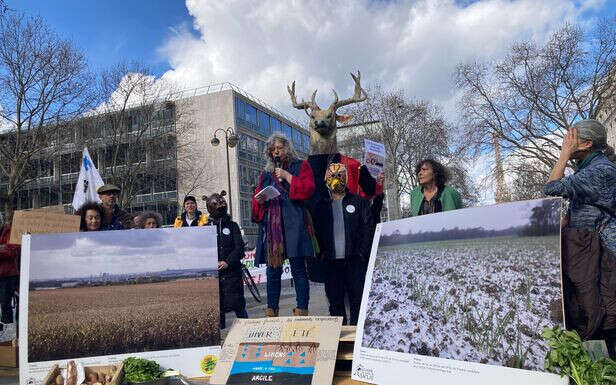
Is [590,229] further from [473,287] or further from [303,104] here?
[303,104]

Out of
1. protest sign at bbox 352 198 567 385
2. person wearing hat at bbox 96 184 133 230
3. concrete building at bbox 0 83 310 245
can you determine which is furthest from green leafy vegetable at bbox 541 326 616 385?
concrete building at bbox 0 83 310 245

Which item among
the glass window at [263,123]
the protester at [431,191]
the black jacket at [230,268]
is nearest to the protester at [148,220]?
the black jacket at [230,268]

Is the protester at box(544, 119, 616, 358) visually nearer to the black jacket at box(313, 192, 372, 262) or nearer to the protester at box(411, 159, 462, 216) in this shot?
the protester at box(411, 159, 462, 216)

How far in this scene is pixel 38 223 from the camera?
12.3 feet

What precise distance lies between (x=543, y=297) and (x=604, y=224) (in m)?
0.86

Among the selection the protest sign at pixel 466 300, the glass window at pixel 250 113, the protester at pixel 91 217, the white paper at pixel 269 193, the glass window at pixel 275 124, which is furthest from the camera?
the glass window at pixel 275 124

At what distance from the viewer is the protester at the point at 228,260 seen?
191 inches

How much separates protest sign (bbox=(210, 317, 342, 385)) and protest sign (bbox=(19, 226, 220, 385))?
0.31 metres

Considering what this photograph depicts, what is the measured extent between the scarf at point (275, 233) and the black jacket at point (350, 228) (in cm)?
36

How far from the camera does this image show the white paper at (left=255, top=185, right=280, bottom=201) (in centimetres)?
398

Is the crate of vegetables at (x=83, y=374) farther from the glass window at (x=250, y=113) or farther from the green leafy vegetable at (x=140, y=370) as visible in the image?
the glass window at (x=250, y=113)

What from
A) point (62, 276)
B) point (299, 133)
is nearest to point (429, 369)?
point (62, 276)

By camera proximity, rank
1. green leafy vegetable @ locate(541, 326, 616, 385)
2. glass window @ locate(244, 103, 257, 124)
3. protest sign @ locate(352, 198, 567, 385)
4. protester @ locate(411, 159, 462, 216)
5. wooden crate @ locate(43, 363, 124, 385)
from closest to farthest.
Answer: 1. green leafy vegetable @ locate(541, 326, 616, 385)
2. protest sign @ locate(352, 198, 567, 385)
3. wooden crate @ locate(43, 363, 124, 385)
4. protester @ locate(411, 159, 462, 216)
5. glass window @ locate(244, 103, 257, 124)

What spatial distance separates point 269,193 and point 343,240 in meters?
0.77
